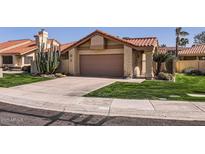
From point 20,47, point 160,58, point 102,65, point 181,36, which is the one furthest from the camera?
point 181,36

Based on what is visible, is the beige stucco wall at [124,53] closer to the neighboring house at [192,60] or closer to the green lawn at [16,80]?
the green lawn at [16,80]

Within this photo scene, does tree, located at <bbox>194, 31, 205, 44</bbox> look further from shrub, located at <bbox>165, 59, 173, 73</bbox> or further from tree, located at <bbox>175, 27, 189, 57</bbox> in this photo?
shrub, located at <bbox>165, 59, 173, 73</bbox>

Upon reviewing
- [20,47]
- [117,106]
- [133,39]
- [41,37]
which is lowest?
[117,106]

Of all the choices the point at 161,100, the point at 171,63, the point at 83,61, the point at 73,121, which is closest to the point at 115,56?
the point at 83,61

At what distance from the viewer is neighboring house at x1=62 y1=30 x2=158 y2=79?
18.5 meters

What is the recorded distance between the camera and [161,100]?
30.2 feet

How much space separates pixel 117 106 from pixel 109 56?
40.1ft

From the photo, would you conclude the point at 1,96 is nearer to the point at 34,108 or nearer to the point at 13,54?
the point at 34,108

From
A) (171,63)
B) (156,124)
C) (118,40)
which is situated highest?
(118,40)

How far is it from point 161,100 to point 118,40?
10.4 meters

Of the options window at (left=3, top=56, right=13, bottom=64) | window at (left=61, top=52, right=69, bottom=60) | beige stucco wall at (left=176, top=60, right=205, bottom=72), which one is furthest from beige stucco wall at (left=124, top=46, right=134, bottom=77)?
window at (left=3, top=56, right=13, bottom=64)

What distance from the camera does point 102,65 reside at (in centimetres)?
2048

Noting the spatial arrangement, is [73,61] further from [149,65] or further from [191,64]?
[191,64]

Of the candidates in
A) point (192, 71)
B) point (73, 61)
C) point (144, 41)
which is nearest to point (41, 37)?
point (73, 61)
